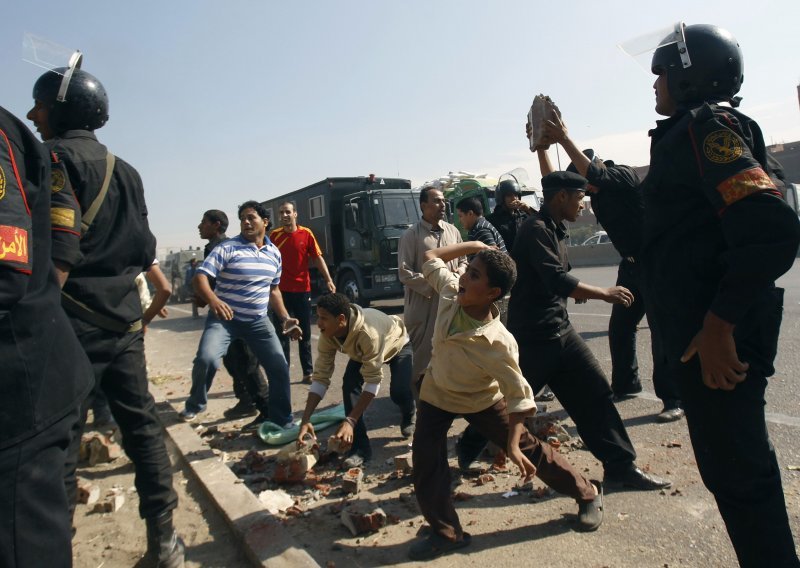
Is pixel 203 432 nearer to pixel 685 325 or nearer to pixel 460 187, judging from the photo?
pixel 685 325

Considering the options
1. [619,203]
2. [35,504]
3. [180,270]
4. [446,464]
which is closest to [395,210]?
[619,203]

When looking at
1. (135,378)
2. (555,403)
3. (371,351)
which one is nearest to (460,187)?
(555,403)

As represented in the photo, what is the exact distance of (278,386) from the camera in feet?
15.8

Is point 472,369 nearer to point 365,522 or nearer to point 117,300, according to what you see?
point 365,522

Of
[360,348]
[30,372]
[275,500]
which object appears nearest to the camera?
[30,372]

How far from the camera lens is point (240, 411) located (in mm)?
5785

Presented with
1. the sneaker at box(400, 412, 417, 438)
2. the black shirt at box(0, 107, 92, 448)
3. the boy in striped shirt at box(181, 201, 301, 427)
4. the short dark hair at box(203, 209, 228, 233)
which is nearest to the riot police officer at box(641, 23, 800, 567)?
the black shirt at box(0, 107, 92, 448)

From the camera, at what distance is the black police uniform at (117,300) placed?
2.61 m

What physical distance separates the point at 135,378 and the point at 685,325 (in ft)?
7.87

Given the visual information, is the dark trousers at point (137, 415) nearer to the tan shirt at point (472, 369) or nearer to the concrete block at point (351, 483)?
the concrete block at point (351, 483)

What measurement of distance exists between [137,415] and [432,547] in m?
1.55

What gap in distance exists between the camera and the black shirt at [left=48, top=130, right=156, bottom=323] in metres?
2.55

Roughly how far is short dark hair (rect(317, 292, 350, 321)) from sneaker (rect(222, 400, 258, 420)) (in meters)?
2.32

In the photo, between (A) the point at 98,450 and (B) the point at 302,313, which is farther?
(B) the point at 302,313
